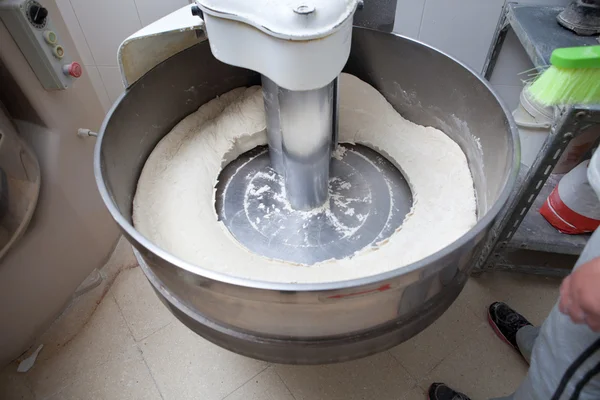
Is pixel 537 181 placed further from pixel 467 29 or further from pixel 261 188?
pixel 261 188

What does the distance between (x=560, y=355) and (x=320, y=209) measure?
0.56 metres

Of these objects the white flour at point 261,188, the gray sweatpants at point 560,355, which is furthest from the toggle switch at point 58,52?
the gray sweatpants at point 560,355

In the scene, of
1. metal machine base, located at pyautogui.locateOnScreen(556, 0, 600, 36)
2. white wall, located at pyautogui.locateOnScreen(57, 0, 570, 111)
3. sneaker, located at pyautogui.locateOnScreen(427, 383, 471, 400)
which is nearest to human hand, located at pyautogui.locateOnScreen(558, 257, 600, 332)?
sneaker, located at pyautogui.locateOnScreen(427, 383, 471, 400)

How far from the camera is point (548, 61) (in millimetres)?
1012

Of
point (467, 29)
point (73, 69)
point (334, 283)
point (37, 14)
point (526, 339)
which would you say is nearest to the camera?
point (334, 283)

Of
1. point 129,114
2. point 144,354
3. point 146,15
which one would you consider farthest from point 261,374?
point 146,15

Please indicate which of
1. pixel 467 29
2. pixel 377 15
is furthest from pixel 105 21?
pixel 467 29

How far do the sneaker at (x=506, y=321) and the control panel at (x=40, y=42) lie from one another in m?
1.39

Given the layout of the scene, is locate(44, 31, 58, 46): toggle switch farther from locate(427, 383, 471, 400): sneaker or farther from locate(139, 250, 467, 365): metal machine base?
locate(427, 383, 471, 400): sneaker

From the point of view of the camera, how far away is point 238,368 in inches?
50.1

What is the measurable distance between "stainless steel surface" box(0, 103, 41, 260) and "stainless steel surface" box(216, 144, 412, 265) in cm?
50

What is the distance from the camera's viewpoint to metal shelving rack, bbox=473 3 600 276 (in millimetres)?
950

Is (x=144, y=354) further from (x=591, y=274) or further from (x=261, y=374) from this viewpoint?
(x=591, y=274)

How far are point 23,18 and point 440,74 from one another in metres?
0.97
